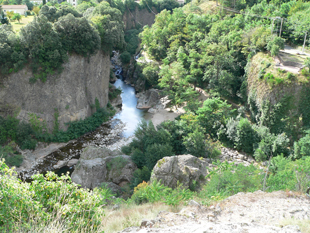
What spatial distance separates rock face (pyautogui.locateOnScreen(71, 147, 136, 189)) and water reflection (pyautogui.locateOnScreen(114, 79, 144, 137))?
9.03 meters

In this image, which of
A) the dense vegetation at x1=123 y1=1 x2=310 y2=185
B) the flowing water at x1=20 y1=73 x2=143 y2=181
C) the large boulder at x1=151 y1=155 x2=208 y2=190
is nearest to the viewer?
the large boulder at x1=151 y1=155 x2=208 y2=190

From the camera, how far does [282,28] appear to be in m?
38.0

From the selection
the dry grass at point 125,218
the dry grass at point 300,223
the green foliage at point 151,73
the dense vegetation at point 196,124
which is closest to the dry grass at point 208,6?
the dense vegetation at point 196,124

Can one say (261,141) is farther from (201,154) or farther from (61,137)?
(61,137)

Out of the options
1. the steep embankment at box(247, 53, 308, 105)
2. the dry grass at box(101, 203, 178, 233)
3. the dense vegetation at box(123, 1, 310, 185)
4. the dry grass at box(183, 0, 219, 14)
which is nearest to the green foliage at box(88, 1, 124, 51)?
the dense vegetation at box(123, 1, 310, 185)

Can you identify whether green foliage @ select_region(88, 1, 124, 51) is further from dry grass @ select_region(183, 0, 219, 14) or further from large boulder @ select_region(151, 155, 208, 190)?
dry grass @ select_region(183, 0, 219, 14)

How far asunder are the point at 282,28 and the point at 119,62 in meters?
33.5

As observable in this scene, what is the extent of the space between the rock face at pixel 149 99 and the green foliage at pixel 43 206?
113 ft

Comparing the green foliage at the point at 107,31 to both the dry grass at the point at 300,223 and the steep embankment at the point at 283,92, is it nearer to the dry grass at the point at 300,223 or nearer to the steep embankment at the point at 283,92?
the steep embankment at the point at 283,92

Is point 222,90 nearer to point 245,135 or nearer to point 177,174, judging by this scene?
point 245,135

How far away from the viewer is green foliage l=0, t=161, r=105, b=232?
6.78m

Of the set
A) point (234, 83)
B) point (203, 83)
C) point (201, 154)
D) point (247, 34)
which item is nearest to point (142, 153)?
point (201, 154)

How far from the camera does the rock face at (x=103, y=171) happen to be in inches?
910

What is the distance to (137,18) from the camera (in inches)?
2904
